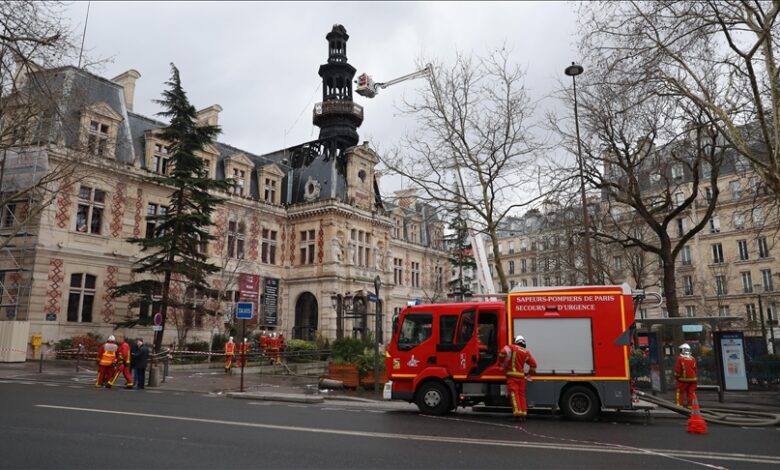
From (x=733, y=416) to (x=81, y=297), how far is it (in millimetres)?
29566

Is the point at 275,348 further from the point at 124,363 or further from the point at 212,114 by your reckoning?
the point at 212,114

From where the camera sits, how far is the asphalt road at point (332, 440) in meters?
6.79

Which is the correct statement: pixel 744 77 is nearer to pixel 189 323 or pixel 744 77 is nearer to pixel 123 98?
pixel 189 323

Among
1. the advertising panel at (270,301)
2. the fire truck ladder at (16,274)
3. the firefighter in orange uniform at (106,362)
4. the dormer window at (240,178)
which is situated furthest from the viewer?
the dormer window at (240,178)

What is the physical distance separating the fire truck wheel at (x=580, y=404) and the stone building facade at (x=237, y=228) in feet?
35.8

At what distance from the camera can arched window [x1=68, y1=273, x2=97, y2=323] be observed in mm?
28516

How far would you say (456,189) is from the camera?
2230cm

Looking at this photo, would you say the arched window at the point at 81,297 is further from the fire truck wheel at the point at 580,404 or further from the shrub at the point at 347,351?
the fire truck wheel at the point at 580,404

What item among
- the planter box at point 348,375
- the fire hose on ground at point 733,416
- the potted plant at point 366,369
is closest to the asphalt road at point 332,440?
the fire hose on ground at point 733,416

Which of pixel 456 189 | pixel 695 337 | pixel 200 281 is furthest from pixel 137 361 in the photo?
pixel 695 337

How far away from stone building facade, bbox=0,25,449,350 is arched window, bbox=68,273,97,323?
0.05m

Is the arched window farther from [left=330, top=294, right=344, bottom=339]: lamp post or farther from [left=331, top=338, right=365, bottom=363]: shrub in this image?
[left=331, top=338, right=365, bottom=363]: shrub

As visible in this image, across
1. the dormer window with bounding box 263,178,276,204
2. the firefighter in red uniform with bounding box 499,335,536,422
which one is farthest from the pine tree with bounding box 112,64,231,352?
the firefighter in red uniform with bounding box 499,335,536,422

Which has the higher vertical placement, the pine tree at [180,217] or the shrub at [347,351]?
the pine tree at [180,217]
